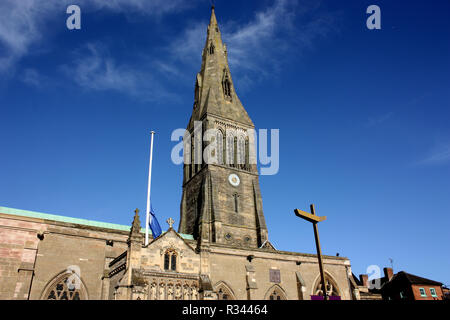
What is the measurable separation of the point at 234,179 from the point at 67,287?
78.9 ft

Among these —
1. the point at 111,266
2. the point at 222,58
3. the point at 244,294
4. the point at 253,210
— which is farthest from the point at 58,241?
the point at 222,58

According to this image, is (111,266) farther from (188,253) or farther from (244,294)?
(244,294)

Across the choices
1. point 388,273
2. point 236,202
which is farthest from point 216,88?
point 388,273

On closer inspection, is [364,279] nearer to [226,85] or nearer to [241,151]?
[241,151]

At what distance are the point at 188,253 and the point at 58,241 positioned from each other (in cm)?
994

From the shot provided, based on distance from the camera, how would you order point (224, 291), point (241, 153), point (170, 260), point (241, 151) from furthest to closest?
point (241, 151) → point (241, 153) → point (224, 291) → point (170, 260)

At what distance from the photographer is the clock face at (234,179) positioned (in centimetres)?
4546

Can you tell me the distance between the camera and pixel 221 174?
45.1 meters

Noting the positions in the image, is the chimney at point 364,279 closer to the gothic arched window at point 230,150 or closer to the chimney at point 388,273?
the chimney at point 388,273

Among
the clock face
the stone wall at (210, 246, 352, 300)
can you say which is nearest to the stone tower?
the clock face
